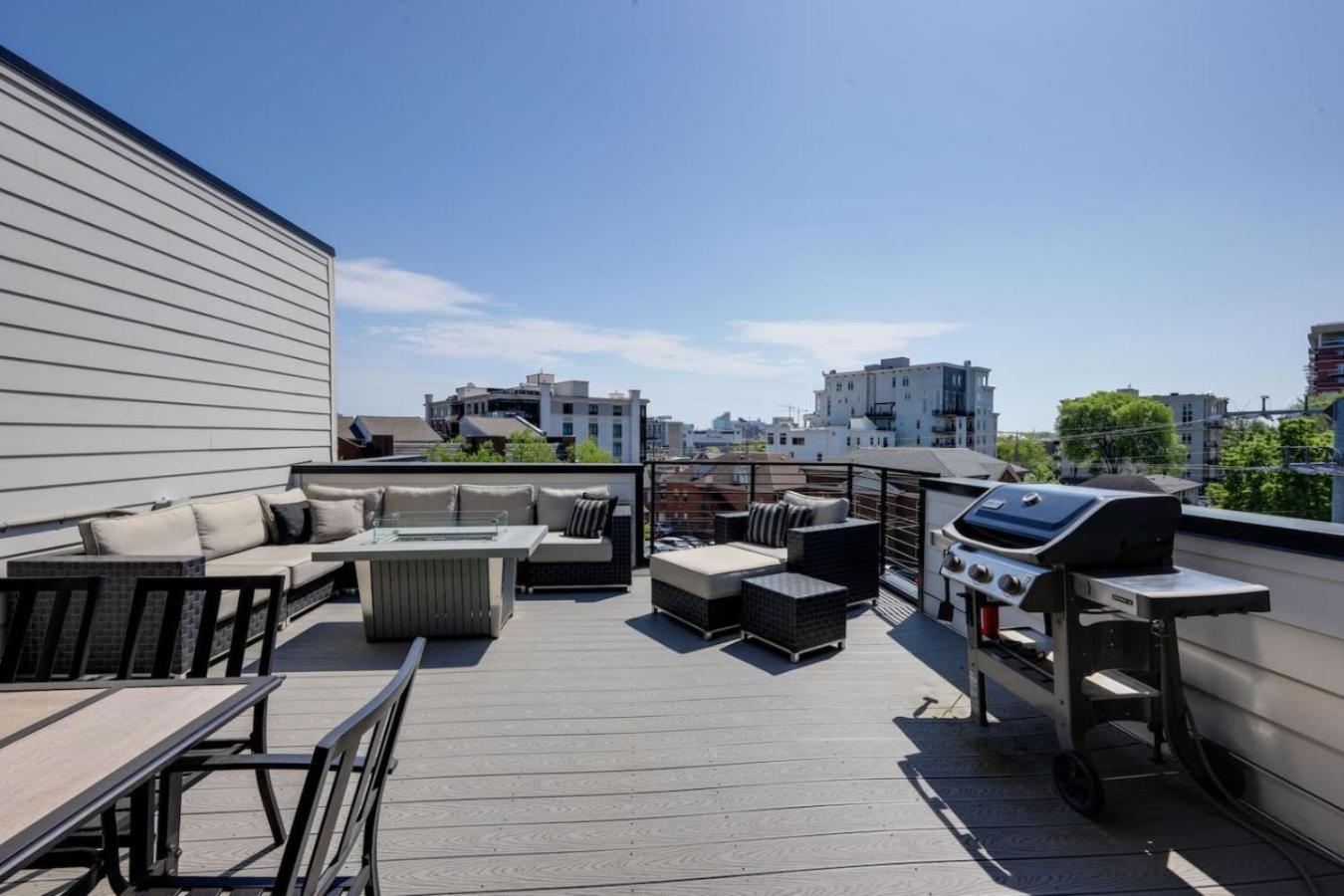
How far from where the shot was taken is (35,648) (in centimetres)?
315

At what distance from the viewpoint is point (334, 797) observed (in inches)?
34.5

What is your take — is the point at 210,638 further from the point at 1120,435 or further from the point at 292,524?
the point at 1120,435

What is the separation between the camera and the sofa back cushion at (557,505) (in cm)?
538

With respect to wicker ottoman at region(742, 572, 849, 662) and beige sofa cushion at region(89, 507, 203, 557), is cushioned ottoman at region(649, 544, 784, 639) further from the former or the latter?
beige sofa cushion at region(89, 507, 203, 557)

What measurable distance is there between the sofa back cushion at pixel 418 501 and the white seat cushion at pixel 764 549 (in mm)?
2537

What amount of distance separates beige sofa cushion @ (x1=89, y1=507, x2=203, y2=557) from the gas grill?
4.30m

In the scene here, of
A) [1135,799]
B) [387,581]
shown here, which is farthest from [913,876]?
[387,581]

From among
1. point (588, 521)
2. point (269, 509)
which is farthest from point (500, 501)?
point (269, 509)

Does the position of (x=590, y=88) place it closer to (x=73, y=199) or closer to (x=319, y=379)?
(x=319, y=379)

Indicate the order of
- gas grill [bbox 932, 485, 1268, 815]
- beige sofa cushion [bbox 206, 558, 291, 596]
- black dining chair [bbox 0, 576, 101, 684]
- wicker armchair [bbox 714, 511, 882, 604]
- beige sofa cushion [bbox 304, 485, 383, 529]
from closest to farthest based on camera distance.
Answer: black dining chair [bbox 0, 576, 101, 684], gas grill [bbox 932, 485, 1268, 815], beige sofa cushion [bbox 206, 558, 291, 596], wicker armchair [bbox 714, 511, 882, 604], beige sofa cushion [bbox 304, 485, 383, 529]

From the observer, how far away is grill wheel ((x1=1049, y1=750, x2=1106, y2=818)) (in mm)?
1965

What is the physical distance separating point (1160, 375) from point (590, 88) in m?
57.7

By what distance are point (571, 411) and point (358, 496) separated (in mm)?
37202

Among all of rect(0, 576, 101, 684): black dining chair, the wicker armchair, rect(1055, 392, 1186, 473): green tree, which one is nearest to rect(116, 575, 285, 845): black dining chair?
rect(0, 576, 101, 684): black dining chair
